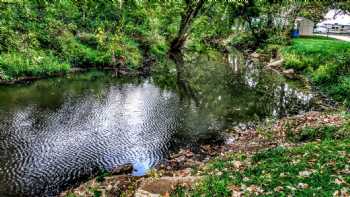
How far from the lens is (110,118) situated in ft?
69.8

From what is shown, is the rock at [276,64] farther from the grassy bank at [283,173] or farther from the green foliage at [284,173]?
the green foliage at [284,173]

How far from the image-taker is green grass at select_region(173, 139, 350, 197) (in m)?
9.74

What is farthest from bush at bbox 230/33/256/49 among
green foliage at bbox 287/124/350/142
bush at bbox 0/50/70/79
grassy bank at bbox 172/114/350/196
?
grassy bank at bbox 172/114/350/196

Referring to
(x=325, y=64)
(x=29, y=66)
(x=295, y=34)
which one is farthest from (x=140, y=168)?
(x=295, y=34)

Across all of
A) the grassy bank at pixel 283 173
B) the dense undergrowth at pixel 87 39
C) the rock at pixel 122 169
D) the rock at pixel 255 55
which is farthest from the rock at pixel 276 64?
the rock at pixel 122 169

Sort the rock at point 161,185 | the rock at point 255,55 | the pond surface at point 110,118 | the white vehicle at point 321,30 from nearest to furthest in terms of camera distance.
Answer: the rock at point 161,185 → the pond surface at point 110,118 → the rock at point 255,55 → the white vehicle at point 321,30

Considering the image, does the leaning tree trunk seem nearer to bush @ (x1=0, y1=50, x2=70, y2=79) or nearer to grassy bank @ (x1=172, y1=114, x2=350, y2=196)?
bush @ (x1=0, y1=50, x2=70, y2=79)

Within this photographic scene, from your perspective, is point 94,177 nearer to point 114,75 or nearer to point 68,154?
point 68,154

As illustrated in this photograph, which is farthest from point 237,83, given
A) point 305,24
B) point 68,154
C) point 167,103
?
point 305,24

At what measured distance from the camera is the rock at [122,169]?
46.2ft

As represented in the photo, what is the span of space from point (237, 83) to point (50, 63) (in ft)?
59.9

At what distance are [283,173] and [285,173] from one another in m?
0.06

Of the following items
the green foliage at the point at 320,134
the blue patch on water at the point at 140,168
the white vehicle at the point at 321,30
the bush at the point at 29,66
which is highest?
the white vehicle at the point at 321,30

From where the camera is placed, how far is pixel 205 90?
29.8 metres
